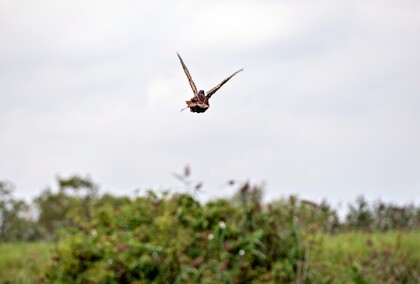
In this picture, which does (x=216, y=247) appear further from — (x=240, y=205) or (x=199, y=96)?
(x=199, y=96)

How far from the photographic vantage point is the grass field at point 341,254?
971 cm

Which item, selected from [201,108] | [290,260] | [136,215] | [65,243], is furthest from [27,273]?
[201,108]

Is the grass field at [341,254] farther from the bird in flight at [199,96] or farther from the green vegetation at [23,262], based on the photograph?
the bird in flight at [199,96]

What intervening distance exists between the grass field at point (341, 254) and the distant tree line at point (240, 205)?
0.37 m

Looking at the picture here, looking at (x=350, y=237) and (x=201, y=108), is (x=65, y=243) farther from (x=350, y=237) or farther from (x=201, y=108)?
(x=201, y=108)

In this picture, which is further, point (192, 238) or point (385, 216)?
point (385, 216)

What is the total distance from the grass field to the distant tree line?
1.23 ft

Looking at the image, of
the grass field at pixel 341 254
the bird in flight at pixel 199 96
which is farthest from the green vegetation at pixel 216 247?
the bird in flight at pixel 199 96

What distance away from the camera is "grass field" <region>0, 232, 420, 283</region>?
31.9 feet

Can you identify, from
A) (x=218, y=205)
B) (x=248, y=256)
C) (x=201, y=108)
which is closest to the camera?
(x=201, y=108)

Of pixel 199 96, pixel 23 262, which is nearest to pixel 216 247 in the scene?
pixel 23 262

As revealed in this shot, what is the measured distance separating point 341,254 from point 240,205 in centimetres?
182

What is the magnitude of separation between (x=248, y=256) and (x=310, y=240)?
91 centimetres

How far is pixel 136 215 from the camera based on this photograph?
9.85 meters
